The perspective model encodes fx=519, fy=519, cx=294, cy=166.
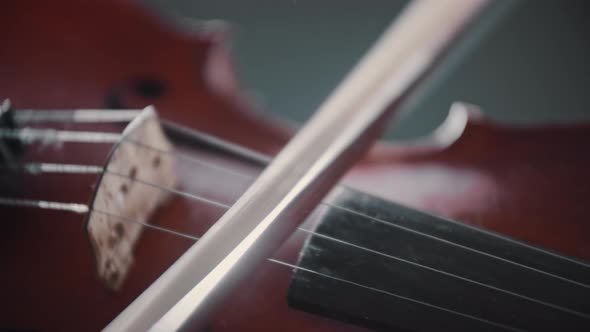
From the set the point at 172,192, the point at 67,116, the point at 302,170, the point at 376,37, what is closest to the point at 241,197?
the point at 302,170

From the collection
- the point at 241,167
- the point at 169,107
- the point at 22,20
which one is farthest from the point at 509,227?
the point at 22,20

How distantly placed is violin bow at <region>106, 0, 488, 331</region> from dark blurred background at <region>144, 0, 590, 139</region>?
57 cm

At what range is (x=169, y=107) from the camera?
1.67 ft

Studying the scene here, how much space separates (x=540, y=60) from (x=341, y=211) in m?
0.65

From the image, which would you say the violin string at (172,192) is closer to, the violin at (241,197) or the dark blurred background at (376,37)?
the violin at (241,197)

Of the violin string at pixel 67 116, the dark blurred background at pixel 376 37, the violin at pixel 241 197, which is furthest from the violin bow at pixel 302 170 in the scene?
the dark blurred background at pixel 376 37

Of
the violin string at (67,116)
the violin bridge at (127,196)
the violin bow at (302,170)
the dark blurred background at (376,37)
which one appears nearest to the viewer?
the violin bow at (302,170)

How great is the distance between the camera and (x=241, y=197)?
24 cm

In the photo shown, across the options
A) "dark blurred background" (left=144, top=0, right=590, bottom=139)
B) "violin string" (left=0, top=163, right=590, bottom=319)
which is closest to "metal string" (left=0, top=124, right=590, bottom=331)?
"violin string" (left=0, top=163, right=590, bottom=319)

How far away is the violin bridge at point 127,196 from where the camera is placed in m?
0.32

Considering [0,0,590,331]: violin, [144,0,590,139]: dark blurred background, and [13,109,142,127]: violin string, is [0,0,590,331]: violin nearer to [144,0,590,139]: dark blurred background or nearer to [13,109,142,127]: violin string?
[13,109,142,127]: violin string

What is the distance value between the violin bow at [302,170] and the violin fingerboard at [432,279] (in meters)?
0.07

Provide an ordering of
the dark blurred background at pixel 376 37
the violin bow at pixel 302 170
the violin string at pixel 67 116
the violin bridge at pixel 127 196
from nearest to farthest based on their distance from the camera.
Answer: the violin bow at pixel 302 170
the violin bridge at pixel 127 196
the violin string at pixel 67 116
the dark blurred background at pixel 376 37

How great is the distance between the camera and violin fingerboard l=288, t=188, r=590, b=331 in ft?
0.94
